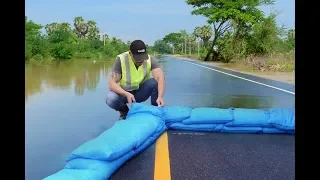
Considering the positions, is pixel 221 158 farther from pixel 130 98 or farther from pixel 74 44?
pixel 74 44

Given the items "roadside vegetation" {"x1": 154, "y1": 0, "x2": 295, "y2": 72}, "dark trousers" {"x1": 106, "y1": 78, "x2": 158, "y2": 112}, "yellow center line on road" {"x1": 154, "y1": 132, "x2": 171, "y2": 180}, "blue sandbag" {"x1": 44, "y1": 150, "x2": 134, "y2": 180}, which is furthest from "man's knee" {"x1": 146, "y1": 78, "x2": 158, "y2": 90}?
"roadside vegetation" {"x1": 154, "y1": 0, "x2": 295, "y2": 72}

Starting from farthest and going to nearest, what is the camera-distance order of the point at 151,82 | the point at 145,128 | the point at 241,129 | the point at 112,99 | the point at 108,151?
the point at 151,82, the point at 112,99, the point at 241,129, the point at 145,128, the point at 108,151

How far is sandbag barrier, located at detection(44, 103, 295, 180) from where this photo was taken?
96.9 inches

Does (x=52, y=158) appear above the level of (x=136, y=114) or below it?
below

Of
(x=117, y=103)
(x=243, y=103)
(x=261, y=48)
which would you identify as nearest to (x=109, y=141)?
(x=117, y=103)

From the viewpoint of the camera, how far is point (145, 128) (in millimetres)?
3426

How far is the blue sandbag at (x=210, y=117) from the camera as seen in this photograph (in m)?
4.13

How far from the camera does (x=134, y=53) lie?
4137 millimetres

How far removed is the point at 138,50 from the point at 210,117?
Answer: 1010mm

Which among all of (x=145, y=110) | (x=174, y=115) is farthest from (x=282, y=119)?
(x=145, y=110)

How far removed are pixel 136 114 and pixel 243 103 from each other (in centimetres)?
357

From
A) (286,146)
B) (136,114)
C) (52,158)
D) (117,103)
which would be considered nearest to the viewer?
(52,158)

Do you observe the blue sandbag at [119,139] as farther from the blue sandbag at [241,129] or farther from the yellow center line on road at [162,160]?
the blue sandbag at [241,129]
